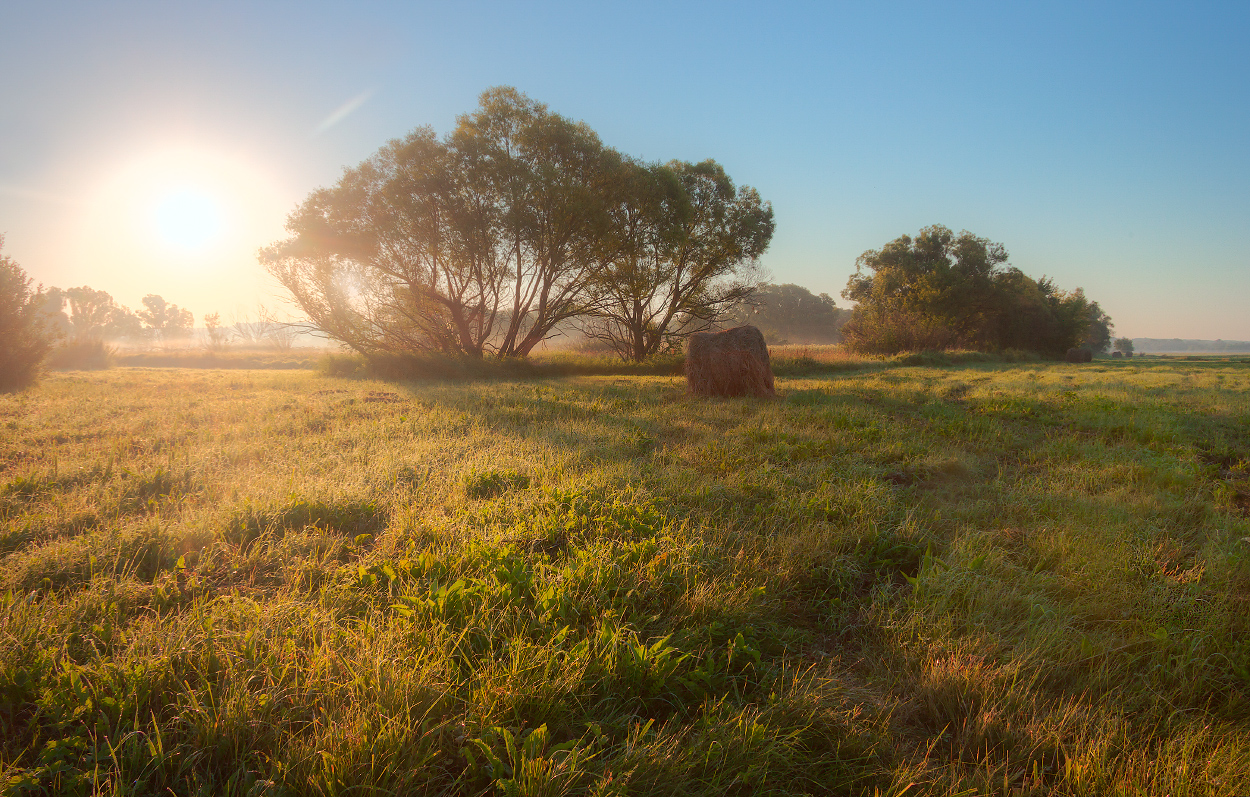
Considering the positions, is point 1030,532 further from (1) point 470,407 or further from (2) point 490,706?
(1) point 470,407

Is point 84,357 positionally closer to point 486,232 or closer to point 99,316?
point 486,232

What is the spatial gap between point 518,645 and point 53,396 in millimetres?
14149

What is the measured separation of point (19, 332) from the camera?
436 inches

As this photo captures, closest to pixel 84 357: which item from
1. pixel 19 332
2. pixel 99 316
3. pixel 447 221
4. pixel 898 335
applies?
pixel 19 332

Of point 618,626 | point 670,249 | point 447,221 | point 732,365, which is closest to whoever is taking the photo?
point 618,626

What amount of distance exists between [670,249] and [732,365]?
13.1 metres

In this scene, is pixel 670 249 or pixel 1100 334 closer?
pixel 670 249

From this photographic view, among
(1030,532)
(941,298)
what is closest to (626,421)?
(1030,532)

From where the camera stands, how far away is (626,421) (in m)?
7.59

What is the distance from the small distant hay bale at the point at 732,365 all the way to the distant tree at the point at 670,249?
417 inches

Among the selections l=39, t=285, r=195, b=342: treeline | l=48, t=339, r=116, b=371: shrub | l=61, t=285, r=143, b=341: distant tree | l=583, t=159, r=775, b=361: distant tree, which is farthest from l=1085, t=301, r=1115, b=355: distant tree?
l=39, t=285, r=195, b=342: treeline

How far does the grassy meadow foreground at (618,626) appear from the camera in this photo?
1.67 m

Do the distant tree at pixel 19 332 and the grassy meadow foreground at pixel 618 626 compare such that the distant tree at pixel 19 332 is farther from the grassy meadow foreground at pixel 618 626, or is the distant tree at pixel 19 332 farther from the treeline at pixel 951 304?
the treeline at pixel 951 304

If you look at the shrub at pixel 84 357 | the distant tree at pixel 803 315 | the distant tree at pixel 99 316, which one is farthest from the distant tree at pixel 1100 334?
the distant tree at pixel 99 316
